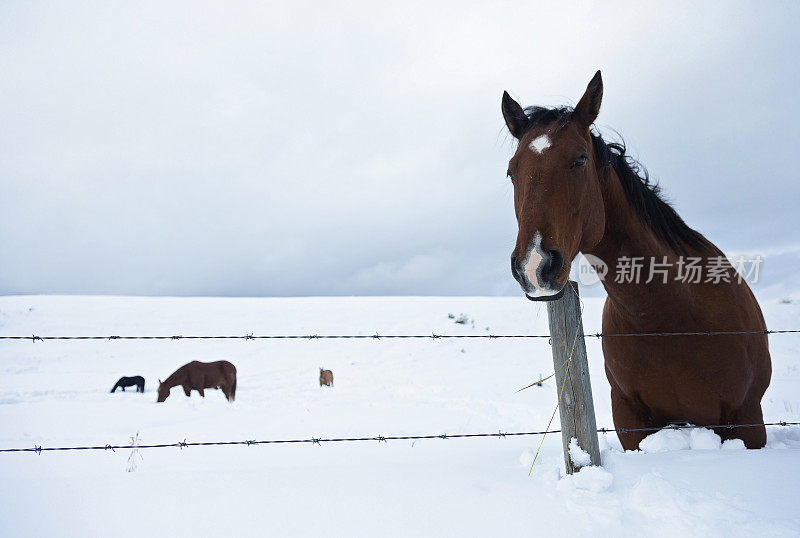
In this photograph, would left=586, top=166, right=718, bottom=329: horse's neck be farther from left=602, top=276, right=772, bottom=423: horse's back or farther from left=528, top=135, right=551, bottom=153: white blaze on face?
left=528, top=135, right=551, bottom=153: white blaze on face

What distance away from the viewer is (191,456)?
312 cm

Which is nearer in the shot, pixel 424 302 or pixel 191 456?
pixel 191 456

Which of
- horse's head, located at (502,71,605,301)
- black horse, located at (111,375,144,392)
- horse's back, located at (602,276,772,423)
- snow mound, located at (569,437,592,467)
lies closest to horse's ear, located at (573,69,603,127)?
horse's head, located at (502,71,605,301)

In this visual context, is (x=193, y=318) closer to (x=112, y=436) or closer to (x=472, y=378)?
(x=472, y=378)

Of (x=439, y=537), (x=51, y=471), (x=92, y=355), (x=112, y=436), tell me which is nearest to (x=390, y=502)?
(x=439, y=537)

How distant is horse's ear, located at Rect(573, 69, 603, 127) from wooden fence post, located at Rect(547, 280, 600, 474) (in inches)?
36.9

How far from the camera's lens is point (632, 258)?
101 inches

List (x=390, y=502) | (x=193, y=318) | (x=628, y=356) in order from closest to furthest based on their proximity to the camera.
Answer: (x=390, y=502), (x=628, y=356), (x=193, y=318)

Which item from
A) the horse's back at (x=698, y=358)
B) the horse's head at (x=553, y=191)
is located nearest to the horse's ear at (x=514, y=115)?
the horse's head at (x=553, y=191)

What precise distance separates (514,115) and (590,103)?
415mm

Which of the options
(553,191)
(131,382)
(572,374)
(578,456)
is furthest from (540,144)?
(131,382)

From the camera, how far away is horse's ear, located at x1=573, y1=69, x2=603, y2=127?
2.38m

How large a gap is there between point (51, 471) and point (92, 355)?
15633 millimetres

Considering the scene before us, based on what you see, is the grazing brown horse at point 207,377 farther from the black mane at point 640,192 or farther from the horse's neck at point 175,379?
the black mane at point 640,192
